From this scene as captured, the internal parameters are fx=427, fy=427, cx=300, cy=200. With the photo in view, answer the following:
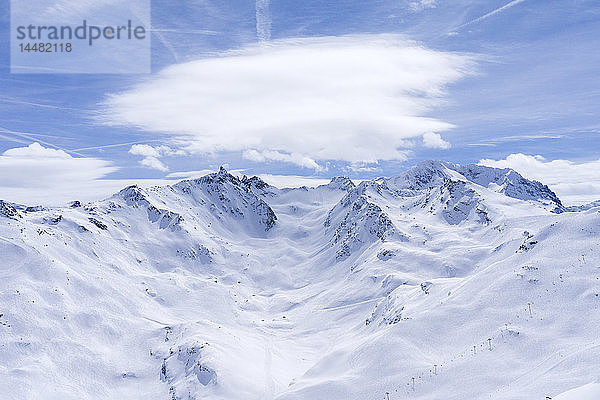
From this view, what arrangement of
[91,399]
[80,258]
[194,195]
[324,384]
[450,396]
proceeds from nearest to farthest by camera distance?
[450,396]
[324,384]
[91,399]
[80,258]
[194,195]

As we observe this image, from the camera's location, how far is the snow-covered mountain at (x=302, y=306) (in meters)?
42.0

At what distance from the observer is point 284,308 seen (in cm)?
11125

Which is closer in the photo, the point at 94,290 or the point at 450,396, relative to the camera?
the point at 450,396

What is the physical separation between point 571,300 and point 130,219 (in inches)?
4991

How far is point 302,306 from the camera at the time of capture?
112 metres

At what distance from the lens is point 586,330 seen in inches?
1517

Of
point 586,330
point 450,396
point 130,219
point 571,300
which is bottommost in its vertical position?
point 450,396

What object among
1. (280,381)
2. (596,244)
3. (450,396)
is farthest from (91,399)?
(596,244)

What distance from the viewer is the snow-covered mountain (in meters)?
42.0

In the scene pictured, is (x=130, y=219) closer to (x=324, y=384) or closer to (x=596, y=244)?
(x=324, y=384)

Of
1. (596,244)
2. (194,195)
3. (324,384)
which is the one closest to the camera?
(324,384)

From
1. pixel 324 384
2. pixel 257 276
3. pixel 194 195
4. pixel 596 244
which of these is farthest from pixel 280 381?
pixel 194 195

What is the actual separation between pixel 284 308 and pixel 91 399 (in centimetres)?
5940

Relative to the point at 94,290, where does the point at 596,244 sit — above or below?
below
